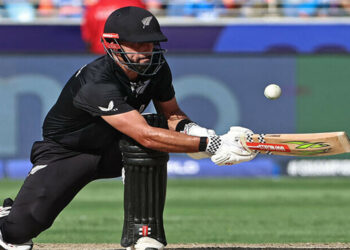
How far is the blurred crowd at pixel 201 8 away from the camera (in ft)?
55.9

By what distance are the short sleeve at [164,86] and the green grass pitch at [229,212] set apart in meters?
2.38

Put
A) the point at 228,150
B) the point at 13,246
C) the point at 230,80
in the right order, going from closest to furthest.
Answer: the point at 228,150, the point at 13,246, the point at 230,80

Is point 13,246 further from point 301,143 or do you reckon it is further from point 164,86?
point 301,143

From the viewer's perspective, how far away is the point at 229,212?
11.1 m

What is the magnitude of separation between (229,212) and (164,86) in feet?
16.3

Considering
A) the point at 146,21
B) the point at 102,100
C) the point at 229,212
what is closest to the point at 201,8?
the point at 229,212

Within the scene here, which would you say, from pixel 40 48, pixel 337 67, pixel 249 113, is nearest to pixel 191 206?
pixel 249 113

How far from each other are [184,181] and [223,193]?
70.8 inches

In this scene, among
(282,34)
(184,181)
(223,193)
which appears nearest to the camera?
(223,193)

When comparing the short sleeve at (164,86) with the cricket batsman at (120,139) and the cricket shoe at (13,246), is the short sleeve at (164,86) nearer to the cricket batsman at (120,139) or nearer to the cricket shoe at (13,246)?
the cricket batsman at (120,139)

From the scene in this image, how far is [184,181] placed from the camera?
48.7ft

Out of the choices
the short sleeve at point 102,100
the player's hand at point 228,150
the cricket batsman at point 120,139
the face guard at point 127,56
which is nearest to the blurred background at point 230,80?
the cricket batsman at point 120,139

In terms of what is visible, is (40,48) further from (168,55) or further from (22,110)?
(168,55)

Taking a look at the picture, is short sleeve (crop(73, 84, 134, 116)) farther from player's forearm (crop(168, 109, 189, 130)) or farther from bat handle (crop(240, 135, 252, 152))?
bat handle (crop(240, 135, 252, 152))
